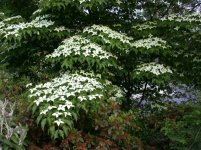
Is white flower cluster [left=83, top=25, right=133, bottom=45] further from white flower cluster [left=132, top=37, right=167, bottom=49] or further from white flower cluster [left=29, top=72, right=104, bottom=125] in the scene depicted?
white flower cluster [left=29, top=72, right=104, bottom=125]

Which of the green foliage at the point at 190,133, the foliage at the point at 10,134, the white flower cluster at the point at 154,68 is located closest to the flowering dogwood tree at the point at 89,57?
the white flower cluster at the point at 154,68

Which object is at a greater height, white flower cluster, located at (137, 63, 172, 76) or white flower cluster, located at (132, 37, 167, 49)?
white flower cluster, located at (132, 37, 167, 49)

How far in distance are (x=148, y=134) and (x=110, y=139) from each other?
1.22m

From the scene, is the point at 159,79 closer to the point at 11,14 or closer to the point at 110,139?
the point at 110,139

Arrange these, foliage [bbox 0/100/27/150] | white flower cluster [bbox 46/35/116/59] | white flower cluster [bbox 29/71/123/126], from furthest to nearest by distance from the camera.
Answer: white flower cluster [bbox 46/35/116/59] → white flower cluster [bbox 29/71/123/126] → foliage [bbox 0/100/27/150]

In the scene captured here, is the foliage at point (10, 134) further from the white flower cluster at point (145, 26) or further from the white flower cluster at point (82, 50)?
the white flower cluster at point (145, 26)

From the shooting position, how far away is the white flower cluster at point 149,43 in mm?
5352

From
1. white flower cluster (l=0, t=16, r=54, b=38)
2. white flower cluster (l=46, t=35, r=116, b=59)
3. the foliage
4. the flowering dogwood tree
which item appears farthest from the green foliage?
white flower cluster (l=0, t=16, r=54, b=38)

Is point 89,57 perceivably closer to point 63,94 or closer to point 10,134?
point 63,94

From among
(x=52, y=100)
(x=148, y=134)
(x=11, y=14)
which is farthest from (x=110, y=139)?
(x=11, y=14)

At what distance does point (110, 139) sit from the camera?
14.3 ft

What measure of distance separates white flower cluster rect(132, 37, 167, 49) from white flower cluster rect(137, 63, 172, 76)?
0.26 metres

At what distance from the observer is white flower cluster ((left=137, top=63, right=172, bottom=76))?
17.3 feet

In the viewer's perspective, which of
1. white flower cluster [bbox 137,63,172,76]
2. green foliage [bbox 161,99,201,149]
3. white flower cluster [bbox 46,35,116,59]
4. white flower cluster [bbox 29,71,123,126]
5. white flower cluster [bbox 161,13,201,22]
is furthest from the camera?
white flower cluster [bbox 161,13,201,22]
